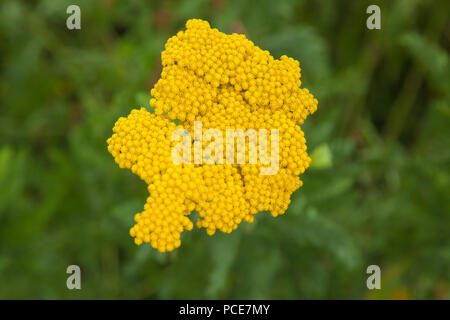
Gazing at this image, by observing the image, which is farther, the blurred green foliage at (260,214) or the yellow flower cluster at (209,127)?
the blurred green foliage at (260,214)

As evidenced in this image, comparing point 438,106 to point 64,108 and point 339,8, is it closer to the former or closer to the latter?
point 339,8

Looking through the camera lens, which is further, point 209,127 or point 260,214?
point 260,214

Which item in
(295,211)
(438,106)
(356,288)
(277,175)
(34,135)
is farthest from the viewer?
(34,135)

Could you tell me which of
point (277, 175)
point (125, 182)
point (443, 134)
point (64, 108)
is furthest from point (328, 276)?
point (64, 108)
